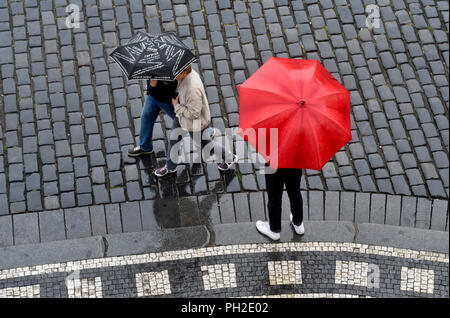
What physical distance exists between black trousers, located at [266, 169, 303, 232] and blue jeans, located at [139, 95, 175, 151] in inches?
52.5

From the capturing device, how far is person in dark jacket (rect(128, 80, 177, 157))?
19.9 feet

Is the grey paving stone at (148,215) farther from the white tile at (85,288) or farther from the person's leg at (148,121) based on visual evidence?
the white tile at (85,288)

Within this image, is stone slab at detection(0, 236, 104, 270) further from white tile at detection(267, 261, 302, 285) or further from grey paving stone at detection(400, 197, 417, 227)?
grey paving stone at detection(400, 197, 417, 227)

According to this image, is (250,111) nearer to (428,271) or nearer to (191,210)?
(191,210)

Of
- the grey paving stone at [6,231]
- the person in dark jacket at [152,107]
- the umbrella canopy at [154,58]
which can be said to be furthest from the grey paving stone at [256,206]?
the grey paving stone at [6,231]

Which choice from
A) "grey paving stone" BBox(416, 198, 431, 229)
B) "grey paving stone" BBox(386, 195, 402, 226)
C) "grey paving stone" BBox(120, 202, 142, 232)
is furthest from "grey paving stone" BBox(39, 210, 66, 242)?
"grey paving stone" BBox(416, 198, 431, 229)

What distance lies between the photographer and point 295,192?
5984 millimetres

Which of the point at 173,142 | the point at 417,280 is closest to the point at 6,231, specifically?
the point at 173,142
